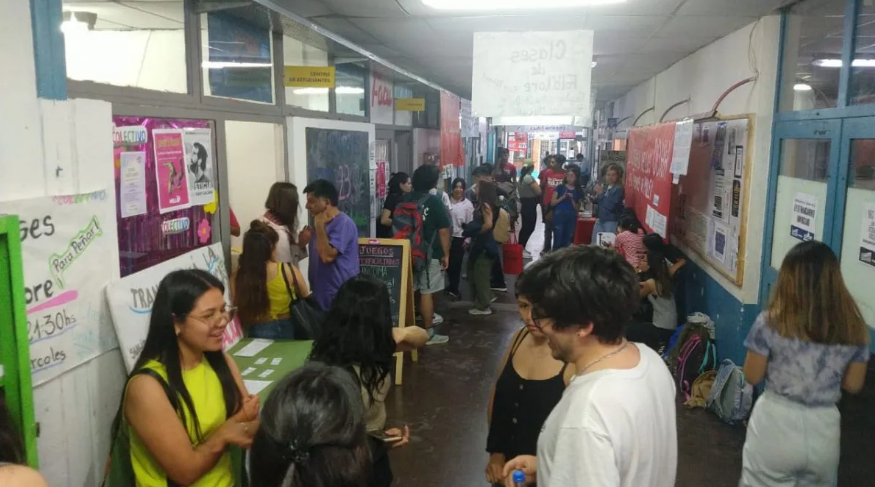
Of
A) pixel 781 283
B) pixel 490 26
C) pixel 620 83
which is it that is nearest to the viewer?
pixel 781 283

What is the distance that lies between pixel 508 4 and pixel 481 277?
3434 millimetres

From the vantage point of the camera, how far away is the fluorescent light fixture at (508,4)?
3.85 meters

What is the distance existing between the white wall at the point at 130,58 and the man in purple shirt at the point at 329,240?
1135 mm

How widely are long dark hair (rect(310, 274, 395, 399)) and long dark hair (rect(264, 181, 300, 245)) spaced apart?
2.11 metres

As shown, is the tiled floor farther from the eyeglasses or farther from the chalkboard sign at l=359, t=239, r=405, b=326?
the eyeglasses

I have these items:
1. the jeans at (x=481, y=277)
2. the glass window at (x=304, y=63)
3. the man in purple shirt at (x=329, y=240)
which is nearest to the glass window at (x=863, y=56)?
the man in purple shirt at (x=329, y=240)

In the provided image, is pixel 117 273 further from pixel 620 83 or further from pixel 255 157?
pixel 620 83

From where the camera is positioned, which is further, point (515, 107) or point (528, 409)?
point (515, 107)

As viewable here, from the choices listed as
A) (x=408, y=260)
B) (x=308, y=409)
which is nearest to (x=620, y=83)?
(x=408, y=260)

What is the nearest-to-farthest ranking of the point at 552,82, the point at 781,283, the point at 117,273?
the point at 781,283 < the point at 117,273 < the point at 552,82

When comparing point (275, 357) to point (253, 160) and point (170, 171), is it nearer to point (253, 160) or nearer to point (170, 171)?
point (170, 171)

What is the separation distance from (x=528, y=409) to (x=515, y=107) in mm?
2433

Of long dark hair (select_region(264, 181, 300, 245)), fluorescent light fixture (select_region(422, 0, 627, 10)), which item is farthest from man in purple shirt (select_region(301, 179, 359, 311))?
fluorescent light fixture (select_region(422, 0, 627, 10))

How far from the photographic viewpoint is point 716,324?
17.0 ft
